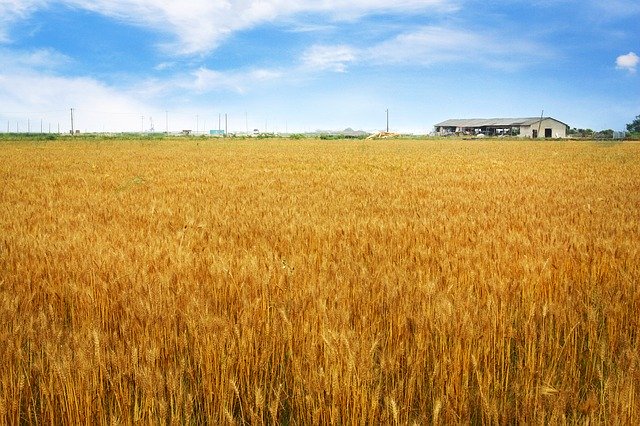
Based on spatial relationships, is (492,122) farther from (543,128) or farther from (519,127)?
(543,128)

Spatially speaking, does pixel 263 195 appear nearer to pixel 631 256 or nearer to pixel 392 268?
pixel 392 268

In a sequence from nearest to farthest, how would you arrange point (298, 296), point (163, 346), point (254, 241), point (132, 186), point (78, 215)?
1. point (163, 346)
2. point (298, 296)
3. point (254, 241)
4. point (78, 215)
5. point (132, 186)

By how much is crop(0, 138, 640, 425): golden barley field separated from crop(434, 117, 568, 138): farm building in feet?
361

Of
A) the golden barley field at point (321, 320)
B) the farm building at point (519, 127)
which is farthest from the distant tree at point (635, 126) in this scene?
the golden barley field at point (321, 320)

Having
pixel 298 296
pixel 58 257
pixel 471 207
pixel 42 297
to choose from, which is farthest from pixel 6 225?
pixel 471 207

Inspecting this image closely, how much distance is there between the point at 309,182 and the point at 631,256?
392 inches

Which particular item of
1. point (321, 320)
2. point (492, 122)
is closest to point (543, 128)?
point (492, 122)

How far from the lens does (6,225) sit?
693 centimetres

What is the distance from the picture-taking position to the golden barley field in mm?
2225

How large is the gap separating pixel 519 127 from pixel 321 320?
120m

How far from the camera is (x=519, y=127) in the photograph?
111 meters

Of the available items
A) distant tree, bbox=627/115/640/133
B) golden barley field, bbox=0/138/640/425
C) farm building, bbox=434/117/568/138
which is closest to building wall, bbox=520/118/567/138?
farm building, bbox=434/117/568/138

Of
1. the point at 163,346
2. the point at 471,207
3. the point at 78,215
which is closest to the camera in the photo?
the point at 163,346

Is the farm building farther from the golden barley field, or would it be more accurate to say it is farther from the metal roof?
the golden barley field
